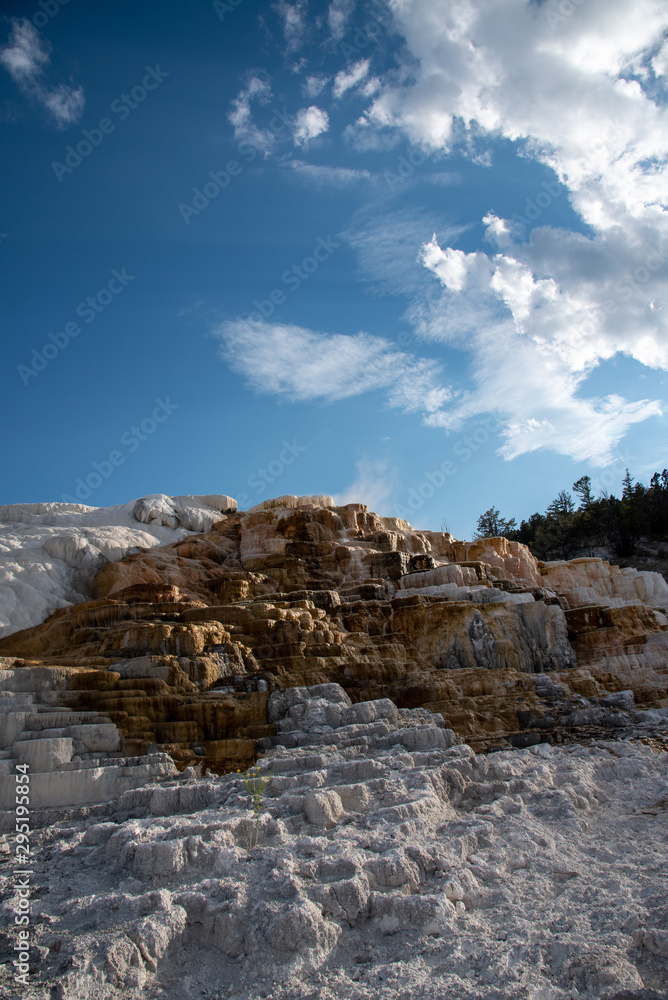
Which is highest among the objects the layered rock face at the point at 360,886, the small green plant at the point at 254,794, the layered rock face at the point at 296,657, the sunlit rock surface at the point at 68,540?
the sunlit rock surface at the point at 68,540

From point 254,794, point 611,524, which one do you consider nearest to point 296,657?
point 254,794

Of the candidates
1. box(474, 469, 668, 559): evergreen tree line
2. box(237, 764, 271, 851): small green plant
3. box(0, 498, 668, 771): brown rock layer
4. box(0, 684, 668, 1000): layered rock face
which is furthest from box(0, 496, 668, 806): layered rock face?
box(474, 469, 668, 559): evergreen tree line

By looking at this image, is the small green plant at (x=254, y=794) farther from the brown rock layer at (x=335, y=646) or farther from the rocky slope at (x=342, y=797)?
the brown rock layer at (x=335, y=646)

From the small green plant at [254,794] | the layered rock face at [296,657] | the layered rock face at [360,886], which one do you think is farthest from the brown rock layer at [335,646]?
the layered rock face at [360,886]

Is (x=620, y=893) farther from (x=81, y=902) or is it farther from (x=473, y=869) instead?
(x=81, y=902)

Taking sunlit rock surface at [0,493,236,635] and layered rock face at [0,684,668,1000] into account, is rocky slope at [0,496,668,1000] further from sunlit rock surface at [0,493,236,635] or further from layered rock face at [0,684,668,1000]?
sunlit rock surface at [0,493,236,635]

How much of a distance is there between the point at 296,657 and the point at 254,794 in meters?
6.21

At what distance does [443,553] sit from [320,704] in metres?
18.5

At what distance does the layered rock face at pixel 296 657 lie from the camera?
1050cm

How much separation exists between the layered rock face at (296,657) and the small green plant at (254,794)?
1255mm

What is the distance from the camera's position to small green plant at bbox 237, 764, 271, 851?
→ 23.1ft

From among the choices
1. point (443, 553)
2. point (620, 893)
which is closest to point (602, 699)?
point (620, 893)

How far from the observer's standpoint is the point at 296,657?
46.9 feet

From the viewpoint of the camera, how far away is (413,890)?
20.2ft
